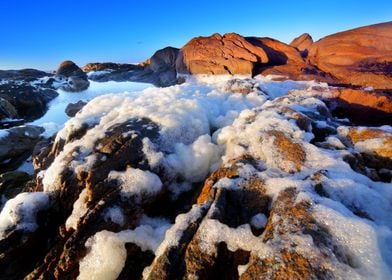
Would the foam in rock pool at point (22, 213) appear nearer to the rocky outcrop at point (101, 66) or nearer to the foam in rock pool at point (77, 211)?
the foam in rock pool at point (77, 211)

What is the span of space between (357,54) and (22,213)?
21.1 m

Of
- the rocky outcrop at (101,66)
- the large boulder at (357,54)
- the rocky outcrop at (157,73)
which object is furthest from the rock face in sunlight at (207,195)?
the rocky outcrop at (101,66)

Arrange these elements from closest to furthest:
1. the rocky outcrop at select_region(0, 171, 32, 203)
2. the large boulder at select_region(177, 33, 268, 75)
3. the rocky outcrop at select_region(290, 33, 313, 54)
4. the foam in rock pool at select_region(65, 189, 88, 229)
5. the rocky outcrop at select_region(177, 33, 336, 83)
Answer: the foam in rock pool at select_region(65, 189, 88, 229)
the rocky outcrop at select_region(0, 171, 32, 203)
the rocky outcrop at select_region(177, 33, 336, 83)
the large boulder at select_region(177, 33, 268, 75)
the rocky outcrop at select_region(290, 33, 313, 54)

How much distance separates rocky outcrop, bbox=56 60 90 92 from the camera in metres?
39.6

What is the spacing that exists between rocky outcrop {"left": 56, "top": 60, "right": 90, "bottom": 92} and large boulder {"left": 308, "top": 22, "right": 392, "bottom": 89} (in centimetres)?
3000

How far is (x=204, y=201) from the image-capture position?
4500 millimetres

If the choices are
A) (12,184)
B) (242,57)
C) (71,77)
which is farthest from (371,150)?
(71,77)

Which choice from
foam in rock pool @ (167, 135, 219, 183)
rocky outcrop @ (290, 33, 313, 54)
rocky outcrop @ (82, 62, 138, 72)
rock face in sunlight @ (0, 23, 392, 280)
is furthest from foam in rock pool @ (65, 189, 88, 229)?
rocky outcrop @ (82, 62, 138, 72)

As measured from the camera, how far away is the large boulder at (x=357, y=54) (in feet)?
56.7

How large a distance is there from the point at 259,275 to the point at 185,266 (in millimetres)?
916

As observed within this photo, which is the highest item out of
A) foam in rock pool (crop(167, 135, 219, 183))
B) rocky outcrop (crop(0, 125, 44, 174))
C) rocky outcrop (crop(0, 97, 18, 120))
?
foam in rock pool (crop(167, 135, 219, 183))

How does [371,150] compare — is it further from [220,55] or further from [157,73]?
[157,73]

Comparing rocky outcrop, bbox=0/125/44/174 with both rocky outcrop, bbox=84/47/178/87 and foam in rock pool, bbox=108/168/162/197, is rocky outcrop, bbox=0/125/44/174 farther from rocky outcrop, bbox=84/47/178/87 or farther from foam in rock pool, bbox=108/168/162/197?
rocky outcrop, bbox=84/47/178/87

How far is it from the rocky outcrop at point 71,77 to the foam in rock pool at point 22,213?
3623 centimetres
